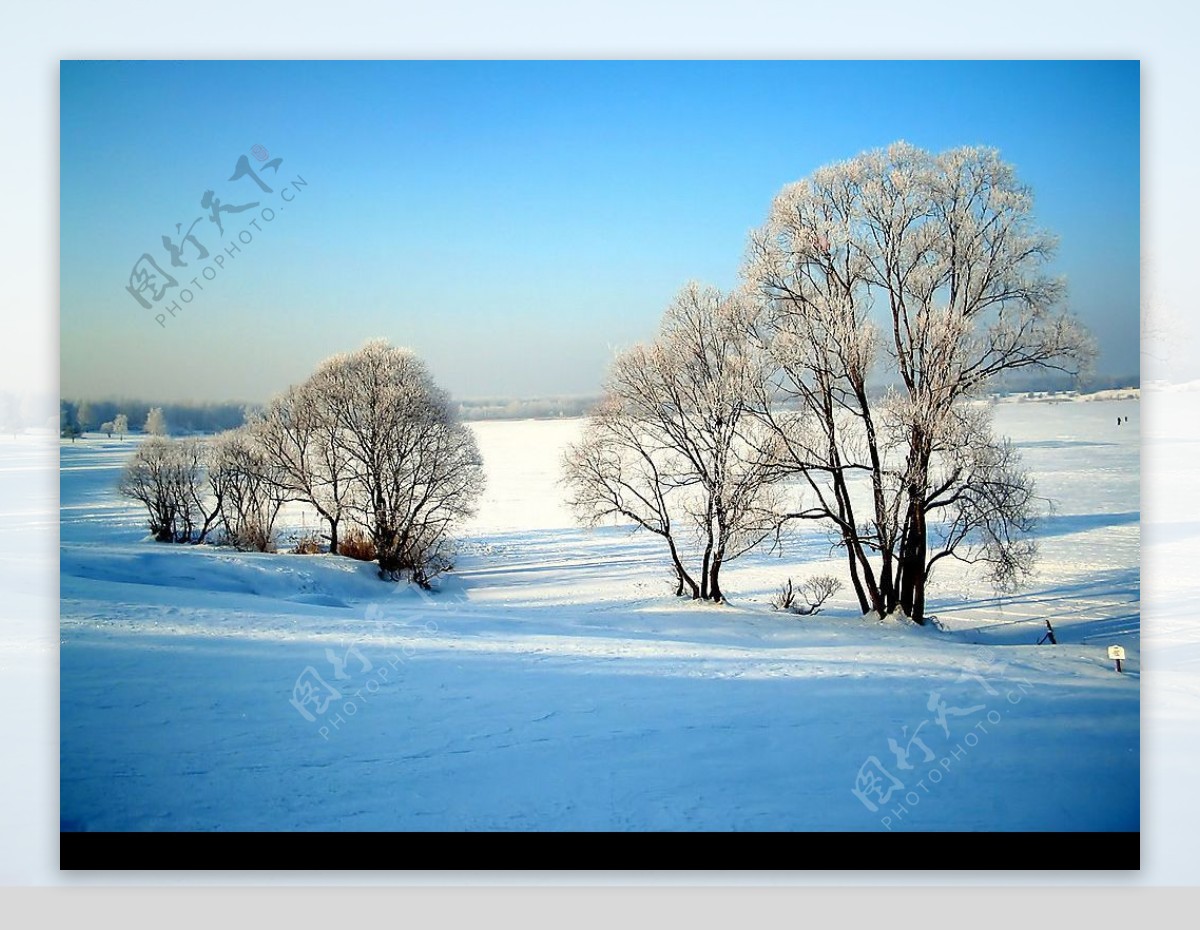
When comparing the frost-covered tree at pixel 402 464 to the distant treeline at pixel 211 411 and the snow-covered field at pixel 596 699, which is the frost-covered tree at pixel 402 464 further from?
the snow-covered field at pixel 596 699

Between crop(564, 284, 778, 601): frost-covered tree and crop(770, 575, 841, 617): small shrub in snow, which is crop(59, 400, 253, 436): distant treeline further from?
crop(770, 575, 841, 617): small shrub in snow

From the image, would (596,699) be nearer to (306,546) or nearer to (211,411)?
(306,546)

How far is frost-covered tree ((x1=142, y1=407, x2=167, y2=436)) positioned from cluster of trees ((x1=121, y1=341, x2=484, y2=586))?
0.53ft

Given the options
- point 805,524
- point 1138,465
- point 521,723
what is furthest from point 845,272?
point 521,723

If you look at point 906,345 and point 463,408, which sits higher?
point 906,345

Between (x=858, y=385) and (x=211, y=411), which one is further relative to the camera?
(x=858, y=385)

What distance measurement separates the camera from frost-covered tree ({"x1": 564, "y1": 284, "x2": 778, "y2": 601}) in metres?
3.43

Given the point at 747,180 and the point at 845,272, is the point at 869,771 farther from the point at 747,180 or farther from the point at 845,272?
the point at 747,180

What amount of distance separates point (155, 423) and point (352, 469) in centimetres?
85

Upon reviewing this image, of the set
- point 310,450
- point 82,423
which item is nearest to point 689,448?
point 310,450

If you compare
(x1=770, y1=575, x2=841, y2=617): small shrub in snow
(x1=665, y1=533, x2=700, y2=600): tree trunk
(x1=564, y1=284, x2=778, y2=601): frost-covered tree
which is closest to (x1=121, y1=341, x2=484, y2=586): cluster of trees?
(x1=564, y1=284, x2=778, y2=601): frost-covered tree

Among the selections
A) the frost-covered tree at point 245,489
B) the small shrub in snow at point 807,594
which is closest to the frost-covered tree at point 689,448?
the small shrub in snow at point 807,594

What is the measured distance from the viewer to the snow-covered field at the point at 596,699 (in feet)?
9.50

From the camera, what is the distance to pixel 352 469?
138 inches
